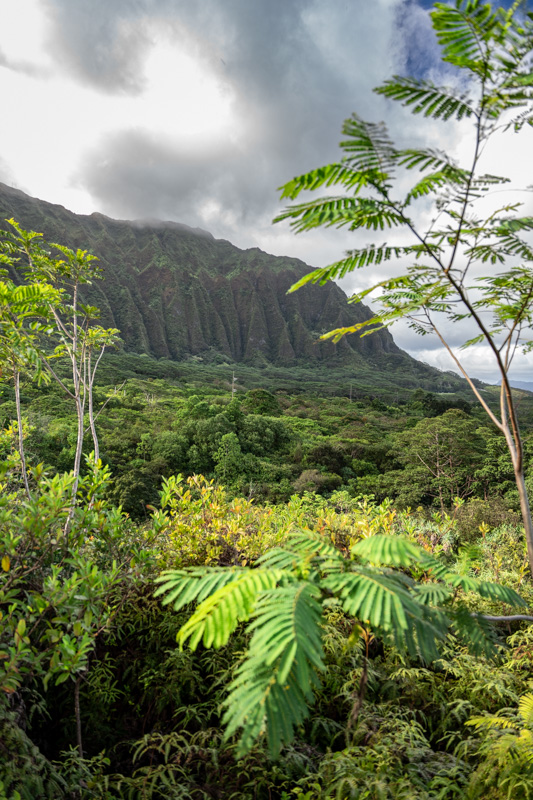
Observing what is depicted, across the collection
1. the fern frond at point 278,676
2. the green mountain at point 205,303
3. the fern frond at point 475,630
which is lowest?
the fern frond at point 475,630

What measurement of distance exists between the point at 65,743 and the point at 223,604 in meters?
1.91

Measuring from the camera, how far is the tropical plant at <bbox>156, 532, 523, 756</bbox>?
27.9 inches

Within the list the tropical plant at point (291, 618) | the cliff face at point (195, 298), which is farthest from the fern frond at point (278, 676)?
the cliff face at point (195, 298)

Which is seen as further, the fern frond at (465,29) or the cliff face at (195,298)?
the cliff face at (195,298)

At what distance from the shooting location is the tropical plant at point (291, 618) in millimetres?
708

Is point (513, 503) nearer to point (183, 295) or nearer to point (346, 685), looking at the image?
point (346, 685)

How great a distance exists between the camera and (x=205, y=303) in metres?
110

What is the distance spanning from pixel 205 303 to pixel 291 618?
114374 millimetres

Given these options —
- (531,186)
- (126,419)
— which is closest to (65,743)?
(531,186)

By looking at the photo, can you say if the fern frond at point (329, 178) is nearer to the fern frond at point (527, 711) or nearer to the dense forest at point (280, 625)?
the dense forest at point (280, 625)

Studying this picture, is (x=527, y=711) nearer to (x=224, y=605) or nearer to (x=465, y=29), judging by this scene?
(x=224, y=605)

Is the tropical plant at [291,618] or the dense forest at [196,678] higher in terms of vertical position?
the tropical plant at [291,618]

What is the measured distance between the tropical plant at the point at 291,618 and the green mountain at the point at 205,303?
80.8m

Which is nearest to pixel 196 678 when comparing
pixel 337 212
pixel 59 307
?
Answer: pixel 337 212
